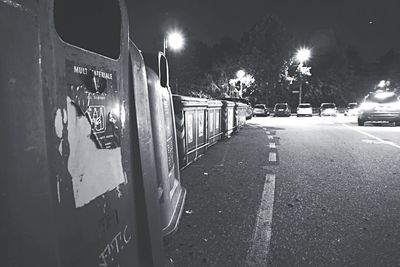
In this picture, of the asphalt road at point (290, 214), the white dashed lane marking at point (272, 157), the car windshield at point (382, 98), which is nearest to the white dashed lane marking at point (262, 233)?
the asphalt road at point (290, 214)

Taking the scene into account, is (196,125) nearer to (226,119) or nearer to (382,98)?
(226,119)

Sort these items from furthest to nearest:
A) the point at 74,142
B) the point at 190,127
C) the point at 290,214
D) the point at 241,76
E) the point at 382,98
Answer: the point at 241,76, the point at 382,98, the point at 190,127, the point at 290,214, the point at 74,142

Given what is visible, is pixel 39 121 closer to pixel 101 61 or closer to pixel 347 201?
pixel 101 61

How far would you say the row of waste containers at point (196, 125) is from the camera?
6.91m

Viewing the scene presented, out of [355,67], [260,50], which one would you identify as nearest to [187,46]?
[260,50]

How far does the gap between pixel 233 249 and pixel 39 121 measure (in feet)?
7.76

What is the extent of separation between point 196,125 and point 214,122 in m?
2.47

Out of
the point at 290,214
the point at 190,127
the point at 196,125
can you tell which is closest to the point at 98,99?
the point at 290,214

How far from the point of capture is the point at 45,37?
138 centimetres

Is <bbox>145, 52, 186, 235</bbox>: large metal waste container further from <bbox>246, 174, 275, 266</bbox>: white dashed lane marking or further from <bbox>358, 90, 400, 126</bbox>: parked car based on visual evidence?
<bbox>358, 90, 400, 126</bbox>: parked car

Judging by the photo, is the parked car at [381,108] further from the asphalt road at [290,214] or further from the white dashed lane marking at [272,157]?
the white dashed lane marking at [272,157]

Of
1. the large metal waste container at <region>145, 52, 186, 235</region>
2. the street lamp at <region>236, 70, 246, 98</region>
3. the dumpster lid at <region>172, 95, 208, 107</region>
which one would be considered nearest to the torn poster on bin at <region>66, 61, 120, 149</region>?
the large metal waste container at <region>145, 52, 186, 235</region>

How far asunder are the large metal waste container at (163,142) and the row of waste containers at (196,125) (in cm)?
252

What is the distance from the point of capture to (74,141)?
1568 millimetres
